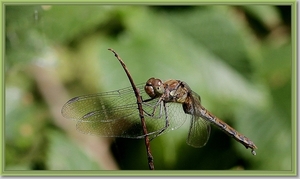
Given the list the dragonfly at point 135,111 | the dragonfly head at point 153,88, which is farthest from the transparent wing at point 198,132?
the dragonfly head at point 153,88

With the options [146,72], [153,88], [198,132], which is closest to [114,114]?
[153,88]

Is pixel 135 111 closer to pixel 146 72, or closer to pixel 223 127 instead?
pixel 223 127

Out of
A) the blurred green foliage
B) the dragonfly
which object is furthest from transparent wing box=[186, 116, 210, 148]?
the blurred green foliage

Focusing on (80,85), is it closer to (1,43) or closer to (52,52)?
(52,52)

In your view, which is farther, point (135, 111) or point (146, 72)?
point (146, 72)

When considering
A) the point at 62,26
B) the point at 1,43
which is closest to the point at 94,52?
the point at 62,26

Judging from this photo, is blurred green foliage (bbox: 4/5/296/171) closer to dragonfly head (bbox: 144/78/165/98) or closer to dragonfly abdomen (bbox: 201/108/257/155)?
dragonfly abdomen (bbox: 201/108/257/155)

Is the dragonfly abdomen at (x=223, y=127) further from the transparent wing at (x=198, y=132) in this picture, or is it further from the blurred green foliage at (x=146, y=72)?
the blurred green foliage at (x=146, y=72)
